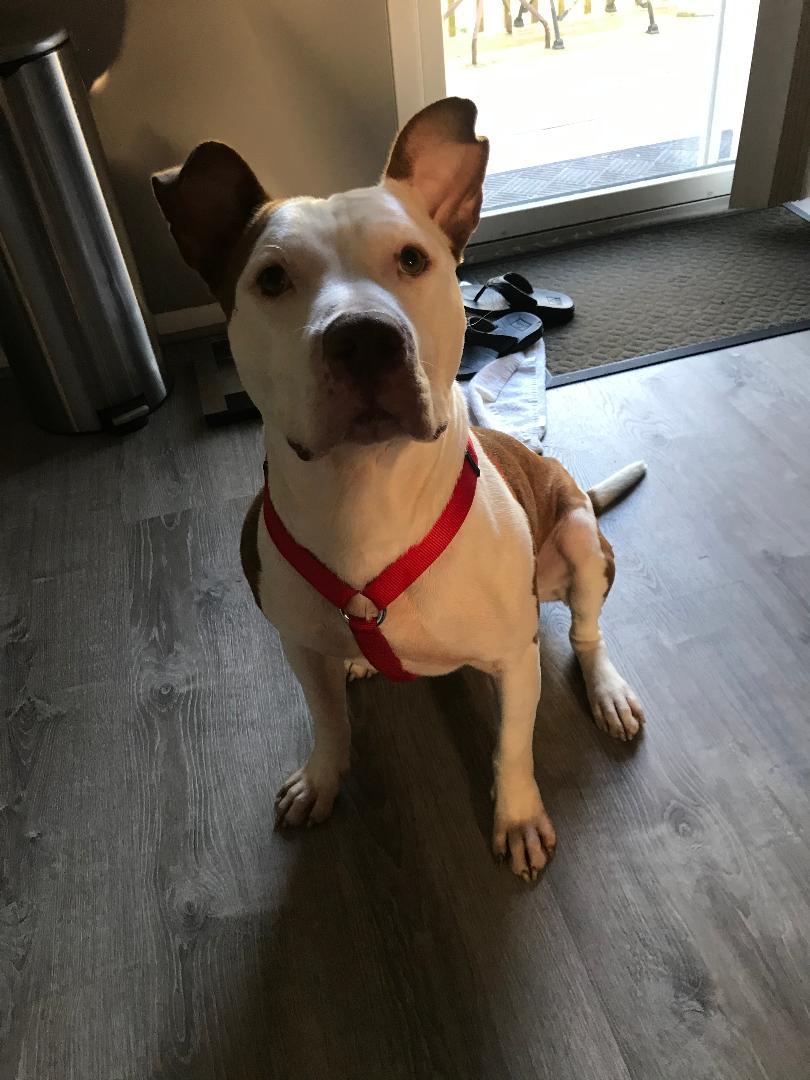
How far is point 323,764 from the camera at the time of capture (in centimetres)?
181

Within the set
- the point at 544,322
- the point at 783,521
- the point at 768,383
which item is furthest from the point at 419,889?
the point at 544,322

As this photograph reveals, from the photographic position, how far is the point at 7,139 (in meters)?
2.67

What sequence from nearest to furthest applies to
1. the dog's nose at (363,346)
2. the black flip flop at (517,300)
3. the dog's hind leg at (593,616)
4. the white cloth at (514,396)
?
1. the dog's nose at (363,346)
2. the dog's hind leg at (593,616)
3. the white cloth at (514,396)
4. the black flip flop at (517,300)

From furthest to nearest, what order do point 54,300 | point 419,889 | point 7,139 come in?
point 54,300 → point 7,139 → point 419,889

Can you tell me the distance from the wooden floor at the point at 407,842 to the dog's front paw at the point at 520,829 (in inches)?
1.5

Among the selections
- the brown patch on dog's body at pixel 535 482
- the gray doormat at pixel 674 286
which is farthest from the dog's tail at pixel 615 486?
the gray doormat at pixel 674 286

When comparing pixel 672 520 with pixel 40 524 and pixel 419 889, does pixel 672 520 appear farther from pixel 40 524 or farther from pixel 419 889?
pixel 40 524

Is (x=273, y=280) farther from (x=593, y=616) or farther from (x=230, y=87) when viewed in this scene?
(x=230, y=87)

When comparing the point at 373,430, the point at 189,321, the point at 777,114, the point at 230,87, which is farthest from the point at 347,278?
the point at 777,114

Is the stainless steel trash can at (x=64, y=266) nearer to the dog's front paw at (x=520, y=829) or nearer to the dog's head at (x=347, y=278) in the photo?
the dog's head at (x=347, y=278)

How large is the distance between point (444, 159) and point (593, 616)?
3.44 ft

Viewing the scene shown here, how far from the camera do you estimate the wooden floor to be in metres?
1.49

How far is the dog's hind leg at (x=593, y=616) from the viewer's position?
1853mm

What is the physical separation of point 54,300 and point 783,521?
2.51 m
